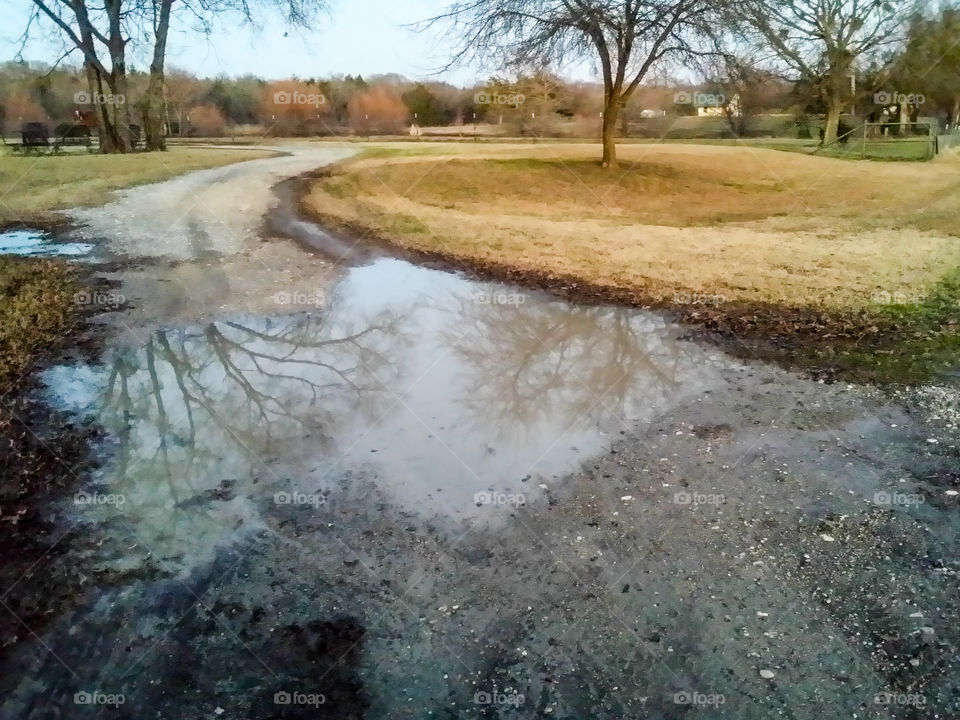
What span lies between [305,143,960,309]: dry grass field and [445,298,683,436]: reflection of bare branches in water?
1504 mm

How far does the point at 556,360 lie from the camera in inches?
286

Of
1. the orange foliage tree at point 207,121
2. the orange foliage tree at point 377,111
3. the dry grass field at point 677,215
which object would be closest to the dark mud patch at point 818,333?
the dry grass field at point 677,215

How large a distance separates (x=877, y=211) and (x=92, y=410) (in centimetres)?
1527

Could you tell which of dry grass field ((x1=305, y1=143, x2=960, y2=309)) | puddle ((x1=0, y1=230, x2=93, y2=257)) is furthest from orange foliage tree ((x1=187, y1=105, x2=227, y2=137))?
puddle ((x1=0, y1=230, x2=93, y2=257))

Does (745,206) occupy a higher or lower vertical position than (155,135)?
lower

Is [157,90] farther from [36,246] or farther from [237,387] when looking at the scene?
[237,387]

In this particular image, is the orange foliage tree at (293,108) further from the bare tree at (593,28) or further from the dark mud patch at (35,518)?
the dark mud patch at (35,518)

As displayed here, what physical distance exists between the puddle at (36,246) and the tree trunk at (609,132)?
1352 cm

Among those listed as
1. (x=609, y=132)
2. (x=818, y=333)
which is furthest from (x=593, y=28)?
(x=818, y=333)

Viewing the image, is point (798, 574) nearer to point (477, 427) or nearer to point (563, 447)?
point (563, 447)

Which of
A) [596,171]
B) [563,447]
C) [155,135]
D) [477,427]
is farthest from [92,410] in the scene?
[155,135]

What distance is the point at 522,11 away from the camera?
18.1 metres

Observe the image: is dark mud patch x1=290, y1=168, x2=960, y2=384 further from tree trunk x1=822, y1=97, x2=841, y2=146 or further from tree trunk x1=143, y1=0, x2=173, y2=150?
tree trunk x1=822, y1=97, x2=841, y2=146

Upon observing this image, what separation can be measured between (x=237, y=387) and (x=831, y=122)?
26.0m
